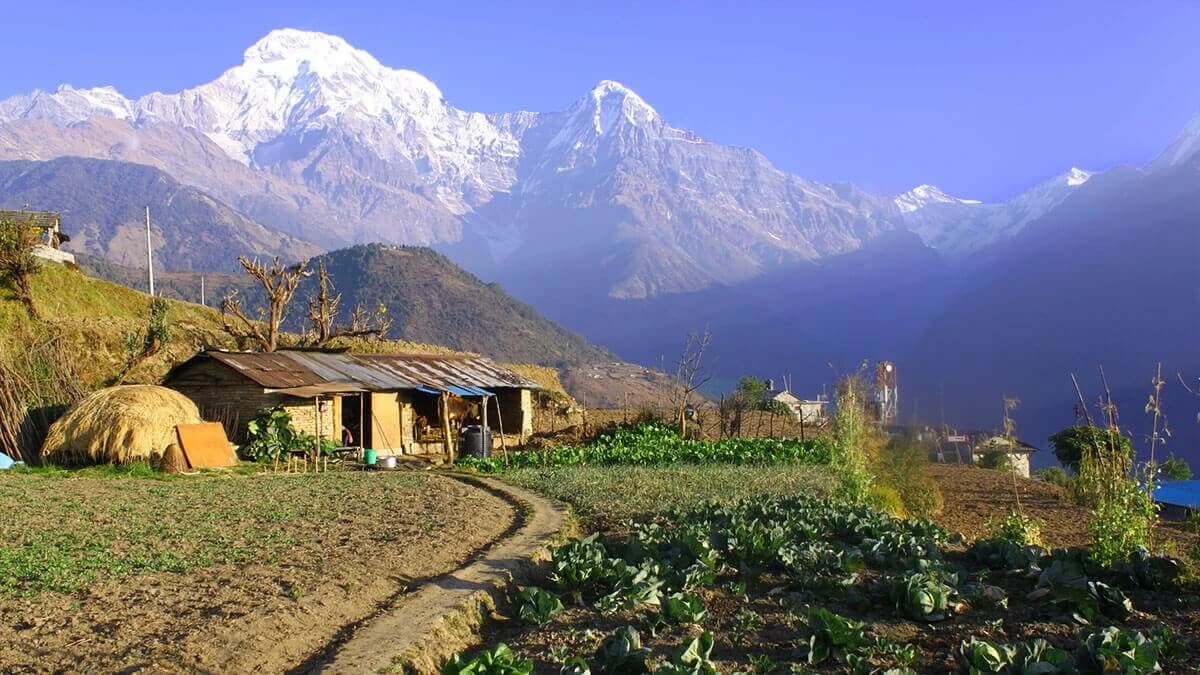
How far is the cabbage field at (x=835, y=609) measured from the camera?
588 centimetres

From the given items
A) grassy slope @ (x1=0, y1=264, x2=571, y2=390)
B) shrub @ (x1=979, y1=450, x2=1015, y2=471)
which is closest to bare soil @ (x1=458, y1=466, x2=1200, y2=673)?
grassy slope @ (x1=0, y1=264, x2=571, y2=390)

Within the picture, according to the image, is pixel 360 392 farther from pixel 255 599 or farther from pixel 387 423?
pixel 255 599

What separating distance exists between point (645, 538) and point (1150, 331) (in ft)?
421

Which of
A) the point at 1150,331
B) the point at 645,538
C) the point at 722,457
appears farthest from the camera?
the point at 1150,331

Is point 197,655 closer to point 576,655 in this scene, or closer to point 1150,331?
point 576,655

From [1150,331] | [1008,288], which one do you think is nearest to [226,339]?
[1150,331]

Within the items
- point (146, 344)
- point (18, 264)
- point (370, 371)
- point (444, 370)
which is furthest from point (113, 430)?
point (18, 264)

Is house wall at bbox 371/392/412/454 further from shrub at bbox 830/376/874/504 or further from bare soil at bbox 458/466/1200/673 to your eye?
bare soil at bbox 458/466/1200/673

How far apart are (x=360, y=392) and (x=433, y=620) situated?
18749 millimetres

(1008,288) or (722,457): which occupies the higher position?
(1008,288)

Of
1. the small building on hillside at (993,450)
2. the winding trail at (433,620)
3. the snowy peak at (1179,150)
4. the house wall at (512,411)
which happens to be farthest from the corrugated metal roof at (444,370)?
the snowy peak at (1179,150)

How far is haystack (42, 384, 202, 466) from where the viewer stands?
1952 cm

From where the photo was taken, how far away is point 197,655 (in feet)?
20.1

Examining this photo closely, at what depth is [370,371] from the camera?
2722 centimetres
